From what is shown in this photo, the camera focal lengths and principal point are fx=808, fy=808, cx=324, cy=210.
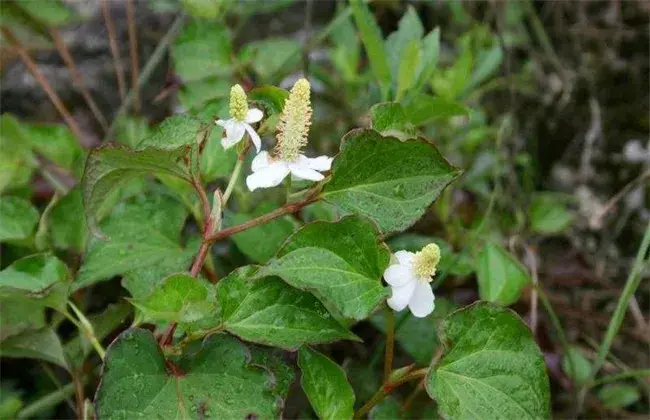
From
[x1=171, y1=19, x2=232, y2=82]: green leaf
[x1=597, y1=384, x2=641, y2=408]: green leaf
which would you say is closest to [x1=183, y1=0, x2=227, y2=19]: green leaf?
[x1=171, y1=19, x2=232, y2=82]: green leaf

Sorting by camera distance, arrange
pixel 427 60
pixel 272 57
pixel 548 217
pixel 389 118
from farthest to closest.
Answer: pixel 548 217 → pixel 272 57 → pixel 427 60 → pixel 389 118

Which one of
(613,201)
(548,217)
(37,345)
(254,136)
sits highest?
(254,136)

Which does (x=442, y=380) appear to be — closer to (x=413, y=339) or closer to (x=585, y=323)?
(x=413, y=339)

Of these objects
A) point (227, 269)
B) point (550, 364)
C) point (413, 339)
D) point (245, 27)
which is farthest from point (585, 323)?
point (245, 27)

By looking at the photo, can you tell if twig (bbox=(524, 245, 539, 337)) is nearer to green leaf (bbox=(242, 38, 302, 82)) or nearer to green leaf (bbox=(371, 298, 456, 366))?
green leaf (bbox=(371, 298, 456, 366))

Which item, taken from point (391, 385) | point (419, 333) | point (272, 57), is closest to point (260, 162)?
point (391, 385)

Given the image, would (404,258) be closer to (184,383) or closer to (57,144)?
(184,383)
